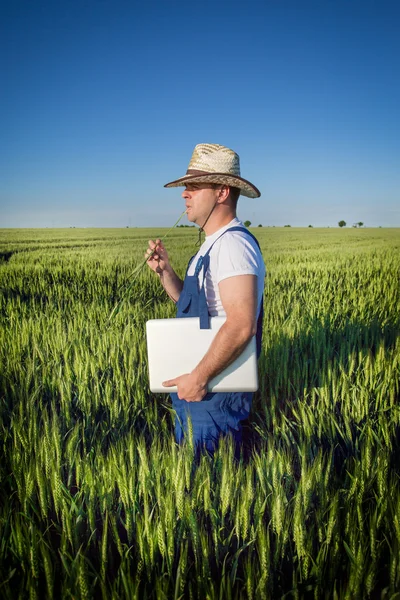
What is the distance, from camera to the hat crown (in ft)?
5.82

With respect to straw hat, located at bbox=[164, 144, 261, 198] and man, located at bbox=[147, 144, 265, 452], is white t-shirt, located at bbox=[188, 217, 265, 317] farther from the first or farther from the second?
straw hat, located at bbox=[164, 144, 261, 198]

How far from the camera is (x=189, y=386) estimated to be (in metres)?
1.66

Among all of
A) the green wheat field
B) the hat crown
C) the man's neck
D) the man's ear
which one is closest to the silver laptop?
the green wheat field

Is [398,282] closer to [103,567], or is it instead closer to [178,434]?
[178,434]

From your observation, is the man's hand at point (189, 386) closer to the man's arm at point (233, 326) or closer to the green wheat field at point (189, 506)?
the man's arm at point (233, 326)

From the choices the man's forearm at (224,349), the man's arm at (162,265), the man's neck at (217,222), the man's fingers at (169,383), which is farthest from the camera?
the man's arm at (162,265)

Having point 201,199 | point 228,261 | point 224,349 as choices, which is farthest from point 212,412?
point 201,199

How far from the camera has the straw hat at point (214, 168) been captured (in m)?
1.75

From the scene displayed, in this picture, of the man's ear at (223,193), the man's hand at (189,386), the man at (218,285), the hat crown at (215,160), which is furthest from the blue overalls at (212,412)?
the hat crown at (215,160)

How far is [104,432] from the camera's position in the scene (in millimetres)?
2115

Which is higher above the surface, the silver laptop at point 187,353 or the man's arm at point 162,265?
the man's arm at point 162,265

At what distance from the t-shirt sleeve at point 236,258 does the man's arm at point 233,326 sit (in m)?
0.02

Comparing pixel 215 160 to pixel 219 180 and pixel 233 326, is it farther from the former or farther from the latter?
pixel 233 326

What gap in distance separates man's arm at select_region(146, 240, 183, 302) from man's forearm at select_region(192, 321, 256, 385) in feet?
2.01
